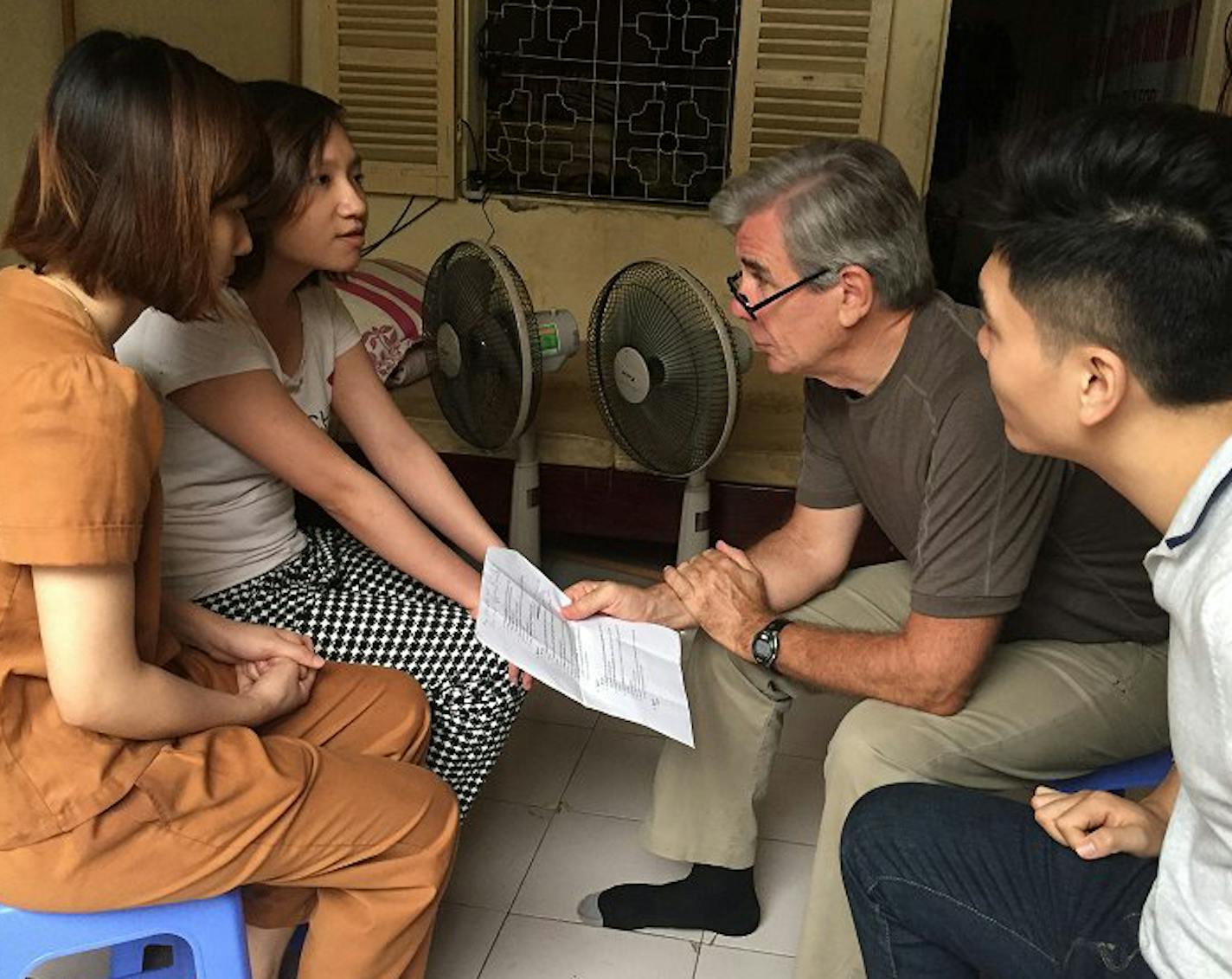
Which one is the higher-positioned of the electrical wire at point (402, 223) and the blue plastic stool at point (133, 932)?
the electrical wire at point (402, 223)

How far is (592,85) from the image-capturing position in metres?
3.69

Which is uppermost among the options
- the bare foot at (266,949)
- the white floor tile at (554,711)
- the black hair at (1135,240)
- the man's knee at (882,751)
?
the black hair at (1135,240)

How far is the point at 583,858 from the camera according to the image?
196 centimetres

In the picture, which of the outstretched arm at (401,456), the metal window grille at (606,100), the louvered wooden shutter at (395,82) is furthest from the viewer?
the metal window grille at (606,100)

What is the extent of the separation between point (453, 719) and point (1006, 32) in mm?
4391

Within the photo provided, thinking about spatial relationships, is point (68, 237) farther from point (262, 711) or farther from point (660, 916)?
point (660, 916)

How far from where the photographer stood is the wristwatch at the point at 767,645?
1.60 meters

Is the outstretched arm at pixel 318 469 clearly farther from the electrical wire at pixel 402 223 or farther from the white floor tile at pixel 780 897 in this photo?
the electrical wire at pixel 402 223

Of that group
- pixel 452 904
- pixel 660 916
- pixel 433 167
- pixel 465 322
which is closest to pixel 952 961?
pixel 660 916

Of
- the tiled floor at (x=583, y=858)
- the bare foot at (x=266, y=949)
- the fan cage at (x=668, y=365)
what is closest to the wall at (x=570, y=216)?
the fan cage at (x=668, y=365)

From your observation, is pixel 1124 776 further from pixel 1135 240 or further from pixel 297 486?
pixel 297 486

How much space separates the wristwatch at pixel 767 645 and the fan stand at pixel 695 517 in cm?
108

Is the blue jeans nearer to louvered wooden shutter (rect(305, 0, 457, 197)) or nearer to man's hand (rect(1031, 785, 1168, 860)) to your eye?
man's hand (rect(1031, 785, 1168, 860))

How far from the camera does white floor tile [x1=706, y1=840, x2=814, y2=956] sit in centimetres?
179
